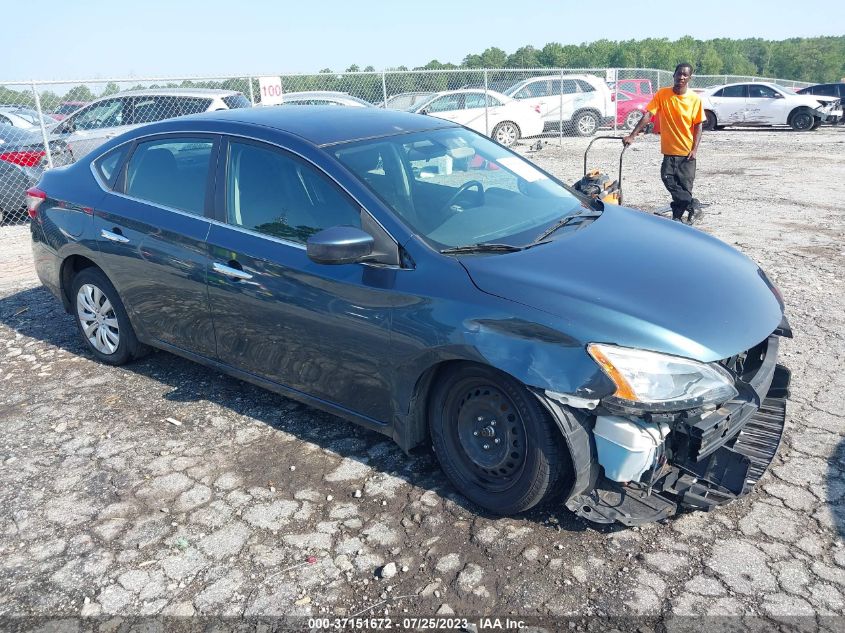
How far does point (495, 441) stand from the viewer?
3256 millimetres

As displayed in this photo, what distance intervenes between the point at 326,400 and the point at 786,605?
2236 mm

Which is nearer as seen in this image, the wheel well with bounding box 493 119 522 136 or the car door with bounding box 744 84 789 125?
the wheel well with bounding box 493 119 522 136

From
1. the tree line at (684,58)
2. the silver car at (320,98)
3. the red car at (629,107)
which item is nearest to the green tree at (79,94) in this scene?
the silver car at (320,98)

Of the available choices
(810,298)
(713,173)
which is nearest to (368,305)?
(810,298)

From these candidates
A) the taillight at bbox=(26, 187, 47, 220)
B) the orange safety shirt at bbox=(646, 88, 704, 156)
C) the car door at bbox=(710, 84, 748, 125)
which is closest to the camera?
the taillight at bbox=(26, 187, 47, 220)

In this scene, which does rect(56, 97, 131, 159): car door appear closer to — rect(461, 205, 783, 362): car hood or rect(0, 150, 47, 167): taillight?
rect(0, 150, 47, 167): taillight

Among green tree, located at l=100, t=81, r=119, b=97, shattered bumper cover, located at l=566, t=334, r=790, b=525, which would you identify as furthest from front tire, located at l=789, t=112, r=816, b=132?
shattered bumper cover, located at l=566, t=334, r=790, b=525

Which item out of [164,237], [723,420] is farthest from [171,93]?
[723,420]

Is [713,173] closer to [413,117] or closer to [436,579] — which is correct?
[413,117]

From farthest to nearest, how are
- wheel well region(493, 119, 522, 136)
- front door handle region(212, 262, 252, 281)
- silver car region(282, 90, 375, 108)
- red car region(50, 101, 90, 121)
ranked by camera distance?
1. wheel well region(493, 119, 522, 136)
2. silver car region(282, 90, 375, 108)
3. red car region(50, 101, 90, 121)
4. front door handle region(212, 262, 252, 281)

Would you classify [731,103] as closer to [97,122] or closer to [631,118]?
[631,118]

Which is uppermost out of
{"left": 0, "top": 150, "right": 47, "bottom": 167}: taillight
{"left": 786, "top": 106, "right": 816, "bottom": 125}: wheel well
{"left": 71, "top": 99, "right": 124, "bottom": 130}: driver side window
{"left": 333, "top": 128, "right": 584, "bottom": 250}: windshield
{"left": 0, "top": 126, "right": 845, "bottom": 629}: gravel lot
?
{"left": 71, "top": 99, "right": 124, "bottom": 130}: driver side window

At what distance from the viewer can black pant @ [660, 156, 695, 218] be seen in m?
8.04

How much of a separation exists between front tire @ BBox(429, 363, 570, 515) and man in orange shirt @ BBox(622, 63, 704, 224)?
5.52m
